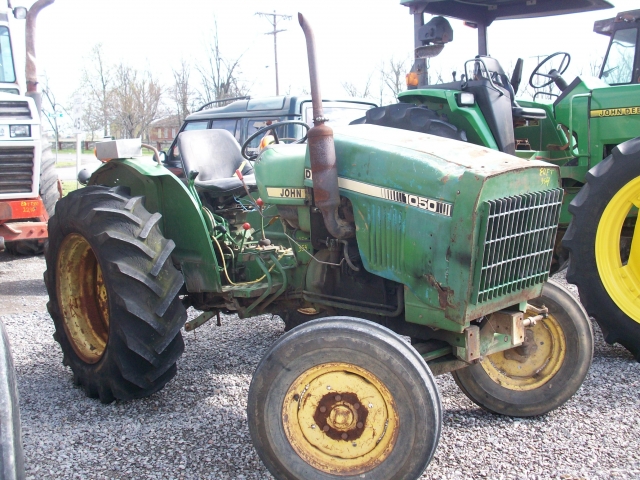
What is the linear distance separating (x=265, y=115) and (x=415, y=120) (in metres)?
3.66

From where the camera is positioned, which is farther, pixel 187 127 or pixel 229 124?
pixel 187 127

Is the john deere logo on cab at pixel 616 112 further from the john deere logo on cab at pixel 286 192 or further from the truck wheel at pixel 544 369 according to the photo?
the john deere logo on cab at pixel 286 192

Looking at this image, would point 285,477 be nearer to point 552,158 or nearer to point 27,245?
point 552,158

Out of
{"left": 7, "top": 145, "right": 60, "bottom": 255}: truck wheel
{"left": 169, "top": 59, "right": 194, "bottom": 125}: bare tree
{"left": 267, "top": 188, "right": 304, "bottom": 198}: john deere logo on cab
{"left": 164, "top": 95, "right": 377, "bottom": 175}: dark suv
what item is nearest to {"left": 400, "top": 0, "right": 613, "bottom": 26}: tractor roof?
{"left": 164, "top": 95, "right": 377, "bottom": 175}: dark suv

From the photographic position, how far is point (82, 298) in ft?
12.4

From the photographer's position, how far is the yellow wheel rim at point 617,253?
3.92 meters

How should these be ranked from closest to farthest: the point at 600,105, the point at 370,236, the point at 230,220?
the point at 370,236
the point at 230,220
the point at 600,105

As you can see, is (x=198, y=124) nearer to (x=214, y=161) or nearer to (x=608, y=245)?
(x=214, y=161)

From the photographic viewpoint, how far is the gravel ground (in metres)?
2.70

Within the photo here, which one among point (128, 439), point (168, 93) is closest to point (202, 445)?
point (128, 439)

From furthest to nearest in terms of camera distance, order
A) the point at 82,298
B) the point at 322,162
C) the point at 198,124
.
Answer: the point at 198,124 → the point at 82,298 → the point at 322,162

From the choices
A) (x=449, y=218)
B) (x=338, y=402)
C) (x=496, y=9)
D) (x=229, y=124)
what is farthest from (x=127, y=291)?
(x=229, y=124)

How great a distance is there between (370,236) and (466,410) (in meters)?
1.11

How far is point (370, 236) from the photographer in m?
2.82
